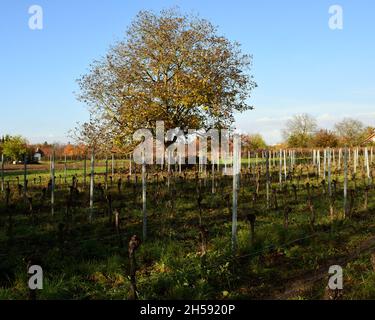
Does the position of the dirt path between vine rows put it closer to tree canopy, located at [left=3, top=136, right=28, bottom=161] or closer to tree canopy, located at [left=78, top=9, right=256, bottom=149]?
tree canopy, located at [left=78, top=9, right=256, bottom=149]

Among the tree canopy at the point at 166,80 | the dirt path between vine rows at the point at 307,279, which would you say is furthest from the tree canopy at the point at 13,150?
the dirt path between vine rows at the point at 307,279

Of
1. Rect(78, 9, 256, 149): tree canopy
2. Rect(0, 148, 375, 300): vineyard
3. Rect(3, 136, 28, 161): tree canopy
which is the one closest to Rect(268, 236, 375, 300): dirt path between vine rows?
Rect(0, 148, 375, 300): vineyard

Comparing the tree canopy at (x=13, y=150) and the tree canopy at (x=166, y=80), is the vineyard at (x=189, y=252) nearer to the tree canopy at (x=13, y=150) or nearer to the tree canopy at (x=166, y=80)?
the tree canopy at (x=166, y=80)

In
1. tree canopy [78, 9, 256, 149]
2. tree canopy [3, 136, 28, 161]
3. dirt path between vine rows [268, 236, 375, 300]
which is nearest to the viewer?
dirt path between vine rows [268, 236, 375, 300]

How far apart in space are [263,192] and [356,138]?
5869cm

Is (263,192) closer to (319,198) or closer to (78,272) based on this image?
(319,198)

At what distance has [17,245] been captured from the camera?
9.06 meters

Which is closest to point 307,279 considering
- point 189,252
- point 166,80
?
point 189,252

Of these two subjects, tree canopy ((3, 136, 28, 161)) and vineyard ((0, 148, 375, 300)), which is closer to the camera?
vineyard ((0, 148, 375, 300))

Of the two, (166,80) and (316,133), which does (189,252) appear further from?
(316,133)

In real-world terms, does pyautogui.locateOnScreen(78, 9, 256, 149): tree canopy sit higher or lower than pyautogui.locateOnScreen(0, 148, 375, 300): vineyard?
higher

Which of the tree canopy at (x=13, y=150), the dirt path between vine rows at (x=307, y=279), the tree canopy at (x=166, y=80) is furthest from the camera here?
the tree canopy at (x=13, y=150)
